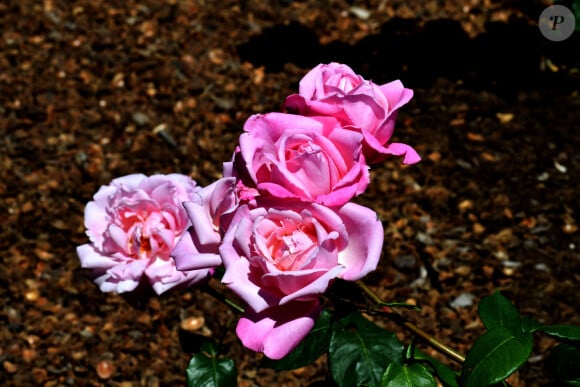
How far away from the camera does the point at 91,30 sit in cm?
346

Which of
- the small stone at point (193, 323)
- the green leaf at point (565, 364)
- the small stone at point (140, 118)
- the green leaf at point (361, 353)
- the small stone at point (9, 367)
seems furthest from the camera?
the small stone at point (140, 118)

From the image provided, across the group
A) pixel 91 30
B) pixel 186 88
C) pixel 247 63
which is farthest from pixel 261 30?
pixel 91 30

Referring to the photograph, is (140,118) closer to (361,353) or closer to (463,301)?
(463,301)

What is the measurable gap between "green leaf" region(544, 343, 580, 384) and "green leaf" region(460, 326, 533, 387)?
11 centimetres

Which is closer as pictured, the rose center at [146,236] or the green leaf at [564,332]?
the green leaf at [564,332]

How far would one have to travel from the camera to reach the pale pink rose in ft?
2.89

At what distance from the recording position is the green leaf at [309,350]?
1225mm

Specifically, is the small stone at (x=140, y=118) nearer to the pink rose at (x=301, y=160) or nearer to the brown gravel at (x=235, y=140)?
the brown gravel at (x=235, y=140)

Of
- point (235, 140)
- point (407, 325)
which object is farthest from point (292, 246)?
point (235, 140)

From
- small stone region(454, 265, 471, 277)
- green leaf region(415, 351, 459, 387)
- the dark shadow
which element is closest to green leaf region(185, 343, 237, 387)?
green leaf region(415, 351, 459, 387)

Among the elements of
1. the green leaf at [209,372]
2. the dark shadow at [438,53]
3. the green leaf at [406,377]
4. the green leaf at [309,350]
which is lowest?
the dark shadow at [438,53]

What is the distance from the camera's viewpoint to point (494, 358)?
3.06ft
